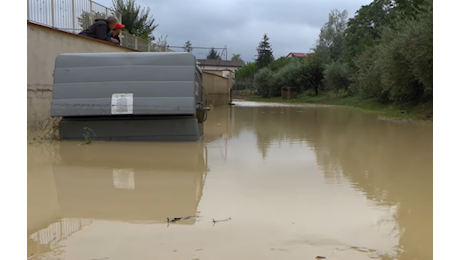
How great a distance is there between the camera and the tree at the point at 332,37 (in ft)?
188

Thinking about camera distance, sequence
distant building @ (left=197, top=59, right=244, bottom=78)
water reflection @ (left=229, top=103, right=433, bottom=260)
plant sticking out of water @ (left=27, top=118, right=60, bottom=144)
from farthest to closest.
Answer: distant building @ (left=197, top=59, right=244, bottom=78), plant sticking out of water @ (left=27, top=118, right=60, bottom=144), water reflection @ (left=229, top=103, right=433, bottom=260)

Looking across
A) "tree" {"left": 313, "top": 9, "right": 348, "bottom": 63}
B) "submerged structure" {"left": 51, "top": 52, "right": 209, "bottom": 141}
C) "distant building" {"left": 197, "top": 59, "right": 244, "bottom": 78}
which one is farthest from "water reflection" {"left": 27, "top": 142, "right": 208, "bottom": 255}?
"tree" {"left": 313, "top": 9, "right": 348, "bottom": 63}

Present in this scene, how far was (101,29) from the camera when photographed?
1069 cm

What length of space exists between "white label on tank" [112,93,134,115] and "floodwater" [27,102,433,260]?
1.77 feet

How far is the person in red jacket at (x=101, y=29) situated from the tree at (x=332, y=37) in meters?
46.9

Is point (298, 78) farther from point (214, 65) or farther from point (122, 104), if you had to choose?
point (122, 104)

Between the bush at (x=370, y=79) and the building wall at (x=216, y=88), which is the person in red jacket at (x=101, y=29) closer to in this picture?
the building wall at (x=216, y=88)

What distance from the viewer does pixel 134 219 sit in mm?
3199

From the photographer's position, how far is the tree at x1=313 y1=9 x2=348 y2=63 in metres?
57.3

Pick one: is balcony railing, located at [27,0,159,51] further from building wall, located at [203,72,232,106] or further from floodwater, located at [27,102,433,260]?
building wall, located at [203,72,232,106]

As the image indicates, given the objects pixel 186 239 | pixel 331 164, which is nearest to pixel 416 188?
pixel 331 164

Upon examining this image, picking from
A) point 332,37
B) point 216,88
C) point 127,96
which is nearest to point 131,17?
point 216,88
